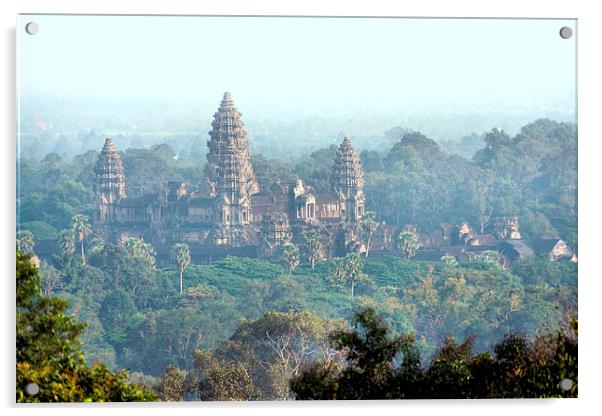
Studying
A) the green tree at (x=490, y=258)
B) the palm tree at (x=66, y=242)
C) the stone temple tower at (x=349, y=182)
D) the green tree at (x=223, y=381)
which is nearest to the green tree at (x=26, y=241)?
the palm tree at (x=66, y=242)

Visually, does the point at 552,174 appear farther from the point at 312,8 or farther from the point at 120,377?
the point at 120,377

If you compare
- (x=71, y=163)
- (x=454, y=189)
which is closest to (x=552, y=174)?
(x=454, y=189)

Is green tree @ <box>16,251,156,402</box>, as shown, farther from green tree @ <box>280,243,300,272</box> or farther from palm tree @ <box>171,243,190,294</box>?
green tree @ <box>280,243,300,272</box>

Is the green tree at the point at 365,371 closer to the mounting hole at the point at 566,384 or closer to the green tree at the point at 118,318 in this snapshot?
the mounting hole at the point at 566,384

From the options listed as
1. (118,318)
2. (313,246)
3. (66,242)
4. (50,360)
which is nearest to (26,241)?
(66,242)

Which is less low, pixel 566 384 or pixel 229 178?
pixel 229 178

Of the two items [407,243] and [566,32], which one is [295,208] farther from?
[566,32]
